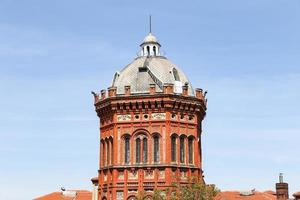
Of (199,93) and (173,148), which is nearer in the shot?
(173,148)

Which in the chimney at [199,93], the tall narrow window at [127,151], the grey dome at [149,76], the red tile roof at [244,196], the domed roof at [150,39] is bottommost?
the red tile roof at [244,196]

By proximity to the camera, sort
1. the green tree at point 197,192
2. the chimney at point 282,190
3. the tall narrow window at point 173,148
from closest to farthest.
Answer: the green tree at point 197,192 → the tall narrow window at point 173,148 → the chimney at point 282,190

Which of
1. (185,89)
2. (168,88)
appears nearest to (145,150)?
(168,88)

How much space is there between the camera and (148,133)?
146 feet

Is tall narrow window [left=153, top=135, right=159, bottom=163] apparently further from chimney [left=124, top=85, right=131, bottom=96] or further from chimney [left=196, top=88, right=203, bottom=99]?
chimney [left=196, top=88, right=203, bottom=99]

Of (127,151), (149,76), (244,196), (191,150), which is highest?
(149,76)

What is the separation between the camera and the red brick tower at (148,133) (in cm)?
4384

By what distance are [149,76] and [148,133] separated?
5.00 metres

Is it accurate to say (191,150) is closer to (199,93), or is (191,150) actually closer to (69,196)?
(199,93)

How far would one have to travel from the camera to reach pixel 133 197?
143ft

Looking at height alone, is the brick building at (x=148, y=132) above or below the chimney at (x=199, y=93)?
below

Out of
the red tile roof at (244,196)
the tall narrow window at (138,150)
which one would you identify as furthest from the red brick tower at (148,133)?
the red tile roof at (244,196)

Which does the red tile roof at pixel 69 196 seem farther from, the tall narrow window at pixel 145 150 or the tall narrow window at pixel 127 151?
the tall narrow window at pixel 145 150

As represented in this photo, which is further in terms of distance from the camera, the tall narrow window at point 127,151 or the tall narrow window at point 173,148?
the tall narrow window at point 127,151
